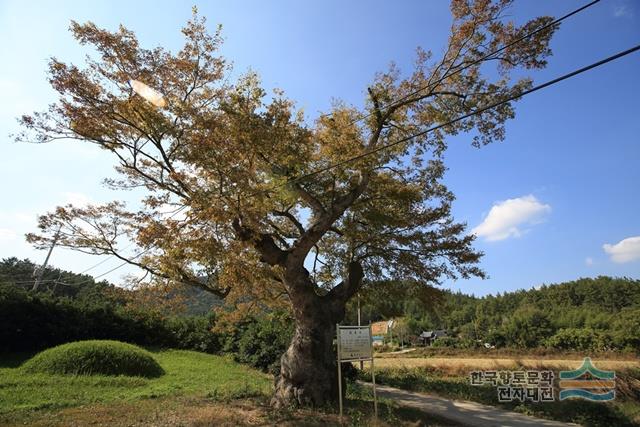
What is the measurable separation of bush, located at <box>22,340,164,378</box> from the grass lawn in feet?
1.83

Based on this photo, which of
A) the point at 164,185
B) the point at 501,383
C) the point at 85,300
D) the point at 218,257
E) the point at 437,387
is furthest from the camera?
the point at 85,300

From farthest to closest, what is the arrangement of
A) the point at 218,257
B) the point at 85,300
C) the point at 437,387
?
the point at 85,300 < the point at 437,387 < the point at 218,257

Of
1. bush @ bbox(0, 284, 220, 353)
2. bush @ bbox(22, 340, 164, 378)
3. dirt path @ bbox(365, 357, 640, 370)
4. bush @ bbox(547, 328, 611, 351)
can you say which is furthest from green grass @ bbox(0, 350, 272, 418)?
bush @ bbox(547, 328, 611, 351)

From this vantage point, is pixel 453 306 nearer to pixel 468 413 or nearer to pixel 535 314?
pixel 535 314

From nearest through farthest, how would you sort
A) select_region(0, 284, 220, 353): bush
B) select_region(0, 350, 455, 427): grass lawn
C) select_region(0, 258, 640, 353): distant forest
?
select_region(0, 350, 455, 427): grass lawn < select_region(0, 258, 640, 353): distant forest < select_region(0, 284, 220, 353): bush

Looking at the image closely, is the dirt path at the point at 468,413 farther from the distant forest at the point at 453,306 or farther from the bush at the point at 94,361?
the bush at the point at 94,361

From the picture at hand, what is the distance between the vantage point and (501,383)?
14516 mm

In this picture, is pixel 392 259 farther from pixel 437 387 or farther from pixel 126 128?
pixel 126 128

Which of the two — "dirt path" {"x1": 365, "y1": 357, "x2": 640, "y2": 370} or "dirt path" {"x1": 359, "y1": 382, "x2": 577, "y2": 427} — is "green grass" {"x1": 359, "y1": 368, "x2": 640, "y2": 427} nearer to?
"dirt path" {"x1": 359, "y1": 382, "x2": 577, "y2": 427}

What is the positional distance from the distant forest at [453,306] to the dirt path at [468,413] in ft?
9.91

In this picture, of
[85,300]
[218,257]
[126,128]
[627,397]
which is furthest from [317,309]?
[85,300]

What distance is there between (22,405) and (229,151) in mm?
7491

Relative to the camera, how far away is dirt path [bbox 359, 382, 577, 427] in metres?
10.2

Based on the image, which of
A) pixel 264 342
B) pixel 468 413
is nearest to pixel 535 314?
pixel 264 342
